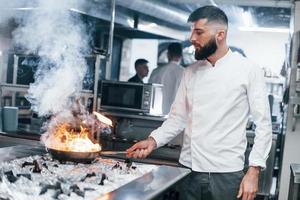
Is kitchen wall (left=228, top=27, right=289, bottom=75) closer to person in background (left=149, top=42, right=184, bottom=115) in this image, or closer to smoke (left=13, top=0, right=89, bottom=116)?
person in background (left=149, top=42, right=184, bottom=115)

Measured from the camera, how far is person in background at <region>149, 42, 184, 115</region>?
21.4ft

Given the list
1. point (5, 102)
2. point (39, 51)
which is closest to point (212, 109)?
point (39, 51)

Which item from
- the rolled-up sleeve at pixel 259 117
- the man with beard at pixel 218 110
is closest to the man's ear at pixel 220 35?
the man with beard at pixel 218 110

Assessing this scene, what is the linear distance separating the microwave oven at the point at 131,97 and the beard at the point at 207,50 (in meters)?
2.70

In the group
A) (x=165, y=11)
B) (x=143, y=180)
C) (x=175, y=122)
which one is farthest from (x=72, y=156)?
(x=165, y=11)

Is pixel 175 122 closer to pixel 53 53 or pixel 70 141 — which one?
pixel 70 141

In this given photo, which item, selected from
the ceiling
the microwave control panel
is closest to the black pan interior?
the ceiling

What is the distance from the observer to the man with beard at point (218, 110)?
8.75ft

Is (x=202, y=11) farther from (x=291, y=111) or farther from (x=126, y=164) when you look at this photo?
(x=291, y=111)

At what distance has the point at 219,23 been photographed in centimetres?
267

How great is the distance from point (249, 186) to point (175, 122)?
2.30 feet

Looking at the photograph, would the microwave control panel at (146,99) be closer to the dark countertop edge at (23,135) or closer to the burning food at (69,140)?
the dark countertop edge at (23,135)

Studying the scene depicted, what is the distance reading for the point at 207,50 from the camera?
2691 mm

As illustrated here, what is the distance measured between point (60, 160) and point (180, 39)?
25.5 feet
